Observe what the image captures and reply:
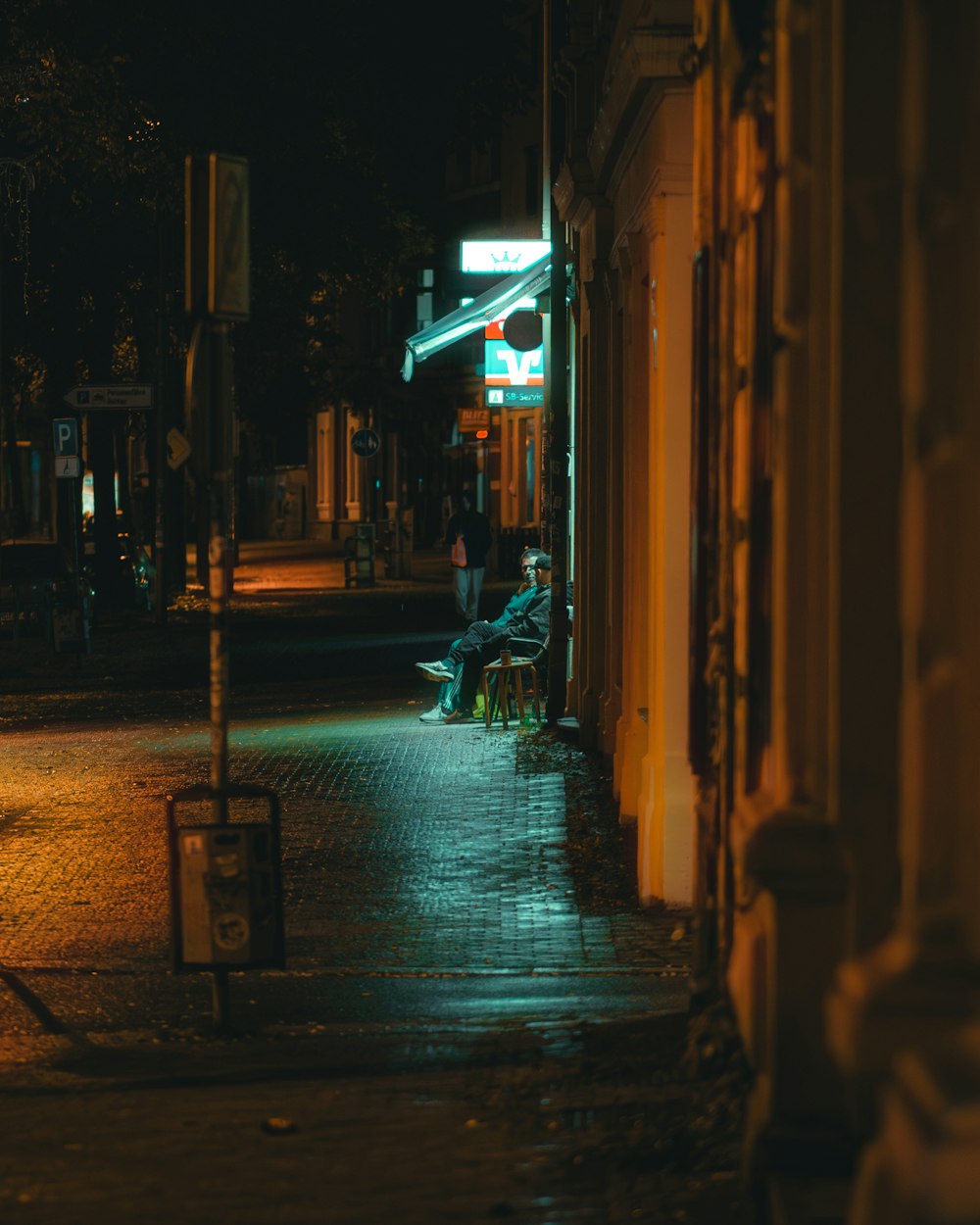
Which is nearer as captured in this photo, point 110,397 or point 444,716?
point 444,716

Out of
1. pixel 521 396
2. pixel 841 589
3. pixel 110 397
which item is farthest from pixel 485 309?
pixel 841 589

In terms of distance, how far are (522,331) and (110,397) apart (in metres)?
7.53

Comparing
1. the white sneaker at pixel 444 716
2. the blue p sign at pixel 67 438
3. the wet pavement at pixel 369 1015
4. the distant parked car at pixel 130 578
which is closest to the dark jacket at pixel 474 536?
the blue p sign at pixel 67 438

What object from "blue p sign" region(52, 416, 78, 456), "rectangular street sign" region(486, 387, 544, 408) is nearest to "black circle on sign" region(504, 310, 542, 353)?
"rectangular street sign" region(486, 387, 544, 408)

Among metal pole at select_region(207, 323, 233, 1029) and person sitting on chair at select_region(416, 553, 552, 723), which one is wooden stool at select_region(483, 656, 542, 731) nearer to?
person sitting on chair at select_region(416, 553, 552, 723)

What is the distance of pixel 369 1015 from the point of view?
7590 mm

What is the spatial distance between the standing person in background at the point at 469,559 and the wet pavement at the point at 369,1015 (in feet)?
44.3

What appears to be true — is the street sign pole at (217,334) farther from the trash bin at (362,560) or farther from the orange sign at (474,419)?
the orange sign at (474,419)

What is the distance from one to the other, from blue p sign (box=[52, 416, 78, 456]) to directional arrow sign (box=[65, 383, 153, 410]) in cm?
108

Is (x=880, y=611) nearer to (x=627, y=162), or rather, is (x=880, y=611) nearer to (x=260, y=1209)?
(x=260, y=1209)

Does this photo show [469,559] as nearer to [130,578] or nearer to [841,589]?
[130,578]

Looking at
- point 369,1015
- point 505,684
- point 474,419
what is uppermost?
point 474,419

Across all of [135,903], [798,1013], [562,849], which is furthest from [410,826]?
[798,1013]

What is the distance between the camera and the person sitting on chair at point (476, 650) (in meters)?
17.2
